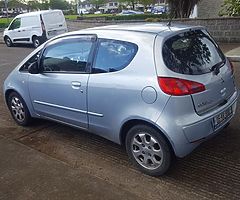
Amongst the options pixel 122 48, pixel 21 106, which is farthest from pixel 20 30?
pixel 122 48

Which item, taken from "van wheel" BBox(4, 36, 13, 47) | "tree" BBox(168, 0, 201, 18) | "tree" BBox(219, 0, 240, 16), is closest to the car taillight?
"tree" BBox(219, 0, 240, 16)

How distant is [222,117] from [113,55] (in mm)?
1384

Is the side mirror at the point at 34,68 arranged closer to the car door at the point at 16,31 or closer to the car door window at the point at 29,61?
the car door window at the point at 29,61

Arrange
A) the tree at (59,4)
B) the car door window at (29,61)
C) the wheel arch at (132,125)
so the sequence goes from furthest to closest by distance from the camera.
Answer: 1. the tree at (59,4)
2. the car door window at (29,61)
3. the wheel arch at (132,125)

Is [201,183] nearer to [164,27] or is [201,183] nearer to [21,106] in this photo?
[164,27]

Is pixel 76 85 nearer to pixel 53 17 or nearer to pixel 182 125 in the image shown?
pixel 182 125

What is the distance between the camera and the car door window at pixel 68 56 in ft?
12.9

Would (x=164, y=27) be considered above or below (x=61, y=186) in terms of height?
above

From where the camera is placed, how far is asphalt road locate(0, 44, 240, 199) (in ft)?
10.5

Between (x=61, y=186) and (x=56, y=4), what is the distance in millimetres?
94252

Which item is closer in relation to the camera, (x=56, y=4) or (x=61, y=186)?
(x=61, y=186)

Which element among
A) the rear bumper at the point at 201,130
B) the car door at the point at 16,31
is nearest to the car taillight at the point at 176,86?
the rear bumper at the point at 201,130

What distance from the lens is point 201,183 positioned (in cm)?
329

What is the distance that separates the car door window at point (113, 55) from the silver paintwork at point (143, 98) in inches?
A: 2.2
